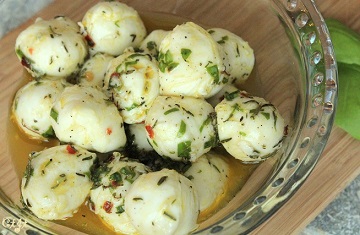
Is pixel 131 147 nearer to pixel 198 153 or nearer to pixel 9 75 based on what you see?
pixel 198 153

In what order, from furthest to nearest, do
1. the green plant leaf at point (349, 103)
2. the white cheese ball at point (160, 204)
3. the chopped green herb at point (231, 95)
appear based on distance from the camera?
the green plant leaf at point (349, 103) → the chopped green herb at point (231, 95) → the white cheese ball at point (160, 204)

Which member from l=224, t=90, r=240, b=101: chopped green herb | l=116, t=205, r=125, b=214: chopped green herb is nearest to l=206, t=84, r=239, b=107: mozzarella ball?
l=224, t=90, r=240, b=101: chopped green herb

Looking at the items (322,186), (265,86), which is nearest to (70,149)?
(265,86)

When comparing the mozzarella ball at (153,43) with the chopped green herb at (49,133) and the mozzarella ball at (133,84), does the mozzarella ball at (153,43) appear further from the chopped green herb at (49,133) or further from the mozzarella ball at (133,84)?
the chopped green herb at (49,133)

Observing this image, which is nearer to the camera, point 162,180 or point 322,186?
point 162,180

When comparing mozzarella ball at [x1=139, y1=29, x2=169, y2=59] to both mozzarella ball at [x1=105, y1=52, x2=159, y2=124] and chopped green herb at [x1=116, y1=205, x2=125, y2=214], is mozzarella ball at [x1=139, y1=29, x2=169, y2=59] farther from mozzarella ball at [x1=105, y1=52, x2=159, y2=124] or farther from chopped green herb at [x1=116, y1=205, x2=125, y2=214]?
chopped green herb at [x1=116, y1=205, x2=125, y2=214]

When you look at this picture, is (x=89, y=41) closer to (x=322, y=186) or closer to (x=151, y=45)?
(x=151, y=45)

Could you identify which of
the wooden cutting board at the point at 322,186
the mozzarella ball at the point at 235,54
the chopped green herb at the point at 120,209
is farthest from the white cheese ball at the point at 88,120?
the wooden cutting board at the point at 322,186
